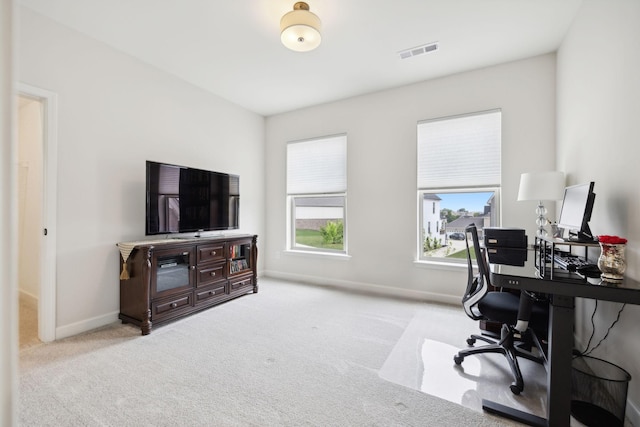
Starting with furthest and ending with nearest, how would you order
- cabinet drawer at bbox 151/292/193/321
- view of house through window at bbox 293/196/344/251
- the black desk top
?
1. view of house through window at bbox 293/196/344/251
2. cabinet drawer at bbox 151/292/193/321
3. the black desk top

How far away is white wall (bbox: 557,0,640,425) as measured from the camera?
165 centimetres

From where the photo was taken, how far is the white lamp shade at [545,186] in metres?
2.47

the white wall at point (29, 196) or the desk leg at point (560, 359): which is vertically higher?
the white wall at point (29, 196)

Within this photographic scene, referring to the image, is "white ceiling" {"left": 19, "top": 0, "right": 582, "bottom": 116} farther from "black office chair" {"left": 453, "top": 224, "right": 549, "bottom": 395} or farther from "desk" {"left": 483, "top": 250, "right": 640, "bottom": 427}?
"desk" {"left": 483, "top": 250, "right": 640, "bottom": 427}

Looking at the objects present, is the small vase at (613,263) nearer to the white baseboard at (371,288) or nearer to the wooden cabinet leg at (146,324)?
the white baseboard at (371,288)

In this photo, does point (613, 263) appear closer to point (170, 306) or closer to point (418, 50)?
point (418, 50)

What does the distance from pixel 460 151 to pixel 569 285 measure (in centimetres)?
241

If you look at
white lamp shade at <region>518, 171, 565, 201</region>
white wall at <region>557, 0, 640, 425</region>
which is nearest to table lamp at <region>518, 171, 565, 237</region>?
white lamp shade at <region>518, 171, 565, 201</region>

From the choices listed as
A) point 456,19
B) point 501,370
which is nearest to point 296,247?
point 501,370

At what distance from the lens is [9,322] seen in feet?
1.70

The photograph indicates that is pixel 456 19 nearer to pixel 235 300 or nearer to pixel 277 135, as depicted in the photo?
pixel 277 135

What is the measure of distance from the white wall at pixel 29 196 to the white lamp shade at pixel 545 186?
5.00 metres

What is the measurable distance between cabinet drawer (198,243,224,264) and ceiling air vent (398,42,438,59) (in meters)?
3.03

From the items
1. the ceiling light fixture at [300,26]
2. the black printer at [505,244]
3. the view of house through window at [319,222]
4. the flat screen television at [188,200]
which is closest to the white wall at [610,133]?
the black printer at [505,244]
